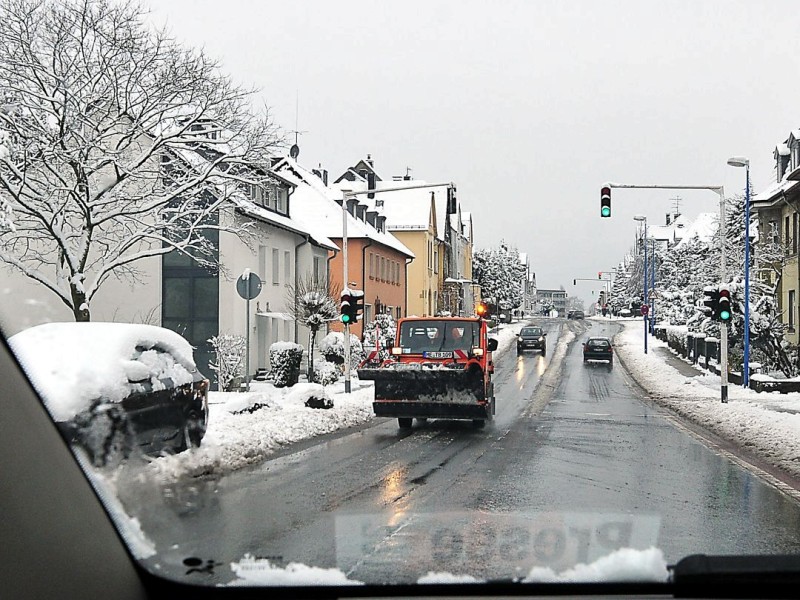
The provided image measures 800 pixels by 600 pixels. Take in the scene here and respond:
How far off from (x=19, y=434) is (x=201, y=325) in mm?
4981

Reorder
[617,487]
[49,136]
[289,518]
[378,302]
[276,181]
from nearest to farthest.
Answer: [289,518]
[617,487]
[49,136]
[276,181]
[378,302]

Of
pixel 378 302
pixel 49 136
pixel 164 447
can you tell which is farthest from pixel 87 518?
pixel 378 302

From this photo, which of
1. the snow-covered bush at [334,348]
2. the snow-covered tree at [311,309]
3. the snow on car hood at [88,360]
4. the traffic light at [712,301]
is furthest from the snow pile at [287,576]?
the traffic light at [712,301]

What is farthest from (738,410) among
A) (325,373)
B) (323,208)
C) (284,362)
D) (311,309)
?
(323,208)

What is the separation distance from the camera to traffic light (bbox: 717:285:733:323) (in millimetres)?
26422

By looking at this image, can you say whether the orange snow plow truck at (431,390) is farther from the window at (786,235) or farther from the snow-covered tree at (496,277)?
the snow-covered tree at (496,277)

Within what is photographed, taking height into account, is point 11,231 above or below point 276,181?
below

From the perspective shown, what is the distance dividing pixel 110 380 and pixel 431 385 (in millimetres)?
13388

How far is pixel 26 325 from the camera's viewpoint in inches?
146

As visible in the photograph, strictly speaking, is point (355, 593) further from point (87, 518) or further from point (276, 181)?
point (276, 181)

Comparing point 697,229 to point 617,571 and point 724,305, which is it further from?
point 617,571

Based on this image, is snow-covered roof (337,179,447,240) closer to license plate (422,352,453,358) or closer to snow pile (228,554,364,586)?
license plate (422,352,453,358)

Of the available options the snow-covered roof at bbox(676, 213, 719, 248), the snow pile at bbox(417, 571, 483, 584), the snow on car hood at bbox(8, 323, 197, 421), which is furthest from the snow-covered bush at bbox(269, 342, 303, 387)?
the snow-covered roof at bbox(676, 213, 719, 248)

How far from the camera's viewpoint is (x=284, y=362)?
16.1 meters
